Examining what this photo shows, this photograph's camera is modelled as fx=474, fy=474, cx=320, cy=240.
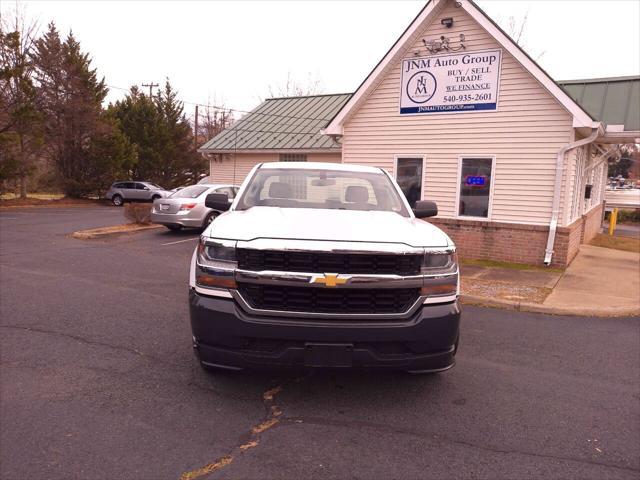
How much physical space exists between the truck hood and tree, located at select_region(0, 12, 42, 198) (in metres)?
24.2

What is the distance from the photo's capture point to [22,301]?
638cm

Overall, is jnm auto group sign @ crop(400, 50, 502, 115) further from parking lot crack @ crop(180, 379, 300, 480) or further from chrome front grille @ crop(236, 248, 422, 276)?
parking lot crack @ crop(180, 379, 300, 480)

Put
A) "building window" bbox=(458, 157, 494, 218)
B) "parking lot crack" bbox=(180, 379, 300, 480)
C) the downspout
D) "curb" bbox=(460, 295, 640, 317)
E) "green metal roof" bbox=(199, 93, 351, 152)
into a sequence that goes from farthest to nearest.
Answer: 1. "green metal roof" bbox=(199, 93, 351, 152)
2. "building window" bbox=(458, 157, 494, 218)
3. the downspout
4. "curb" bbox=(460, 295, 640, 317)
5. "parking lot crack" bbox=(180, 379, 300, 480)

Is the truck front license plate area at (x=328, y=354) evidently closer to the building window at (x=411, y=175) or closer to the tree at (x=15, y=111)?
the building window at (x=411, y=175)

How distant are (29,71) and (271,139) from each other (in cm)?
1512

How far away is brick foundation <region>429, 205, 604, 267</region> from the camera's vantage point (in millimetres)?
9984

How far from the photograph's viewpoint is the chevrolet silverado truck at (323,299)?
3.17 meters

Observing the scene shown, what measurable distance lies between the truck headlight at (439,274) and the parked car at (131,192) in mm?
27586

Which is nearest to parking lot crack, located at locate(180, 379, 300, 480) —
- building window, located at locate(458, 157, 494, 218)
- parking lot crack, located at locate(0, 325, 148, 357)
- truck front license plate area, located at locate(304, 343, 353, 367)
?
truck front license plate area, located at locate(304, 343, 353, 367)

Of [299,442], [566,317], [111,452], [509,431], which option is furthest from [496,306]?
[111,452]

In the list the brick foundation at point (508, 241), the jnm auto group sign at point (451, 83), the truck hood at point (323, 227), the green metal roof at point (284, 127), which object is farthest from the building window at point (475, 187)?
the green metal roof at point (284, 127)

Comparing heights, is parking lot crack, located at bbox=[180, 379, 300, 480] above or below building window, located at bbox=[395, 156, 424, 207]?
below

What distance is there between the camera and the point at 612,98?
11.8 m

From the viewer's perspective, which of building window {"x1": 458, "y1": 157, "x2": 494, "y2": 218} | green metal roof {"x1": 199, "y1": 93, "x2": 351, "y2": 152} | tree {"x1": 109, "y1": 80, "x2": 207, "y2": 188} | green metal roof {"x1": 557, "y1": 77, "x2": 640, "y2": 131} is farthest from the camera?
tree {"x1": 109, "y1": 80, "x2": 207, "y2": 188}
